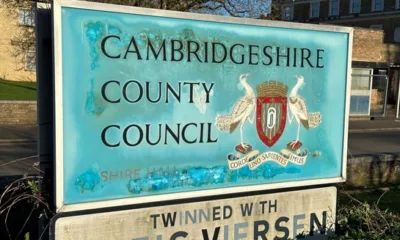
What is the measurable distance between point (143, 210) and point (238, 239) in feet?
2.87

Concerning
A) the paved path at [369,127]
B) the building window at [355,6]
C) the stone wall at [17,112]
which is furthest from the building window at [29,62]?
the building window at [355,6]

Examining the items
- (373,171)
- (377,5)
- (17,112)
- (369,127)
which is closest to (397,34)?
(377,5)

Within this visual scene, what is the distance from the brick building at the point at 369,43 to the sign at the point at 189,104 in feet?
70.0

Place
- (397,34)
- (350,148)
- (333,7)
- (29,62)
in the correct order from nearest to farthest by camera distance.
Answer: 1. (350,148)
2. (29,62)
3. (397,34)
4. (333,7)

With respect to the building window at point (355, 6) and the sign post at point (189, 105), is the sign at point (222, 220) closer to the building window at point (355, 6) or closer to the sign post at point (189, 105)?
the sign post at point (189, 105)

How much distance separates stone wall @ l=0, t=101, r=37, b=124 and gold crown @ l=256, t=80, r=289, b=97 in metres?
15.2

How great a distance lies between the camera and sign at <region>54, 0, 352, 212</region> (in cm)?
283

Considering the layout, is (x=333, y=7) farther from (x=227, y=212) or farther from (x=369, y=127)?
(x=227, y=212)

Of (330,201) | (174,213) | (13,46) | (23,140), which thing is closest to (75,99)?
(174,213)

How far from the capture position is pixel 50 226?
2852 millimetres

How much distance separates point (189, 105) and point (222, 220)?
3.09 ft

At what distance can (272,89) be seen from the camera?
354cm

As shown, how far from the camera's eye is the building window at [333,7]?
5384 cm

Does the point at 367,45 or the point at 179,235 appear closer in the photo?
the point at 179,235
